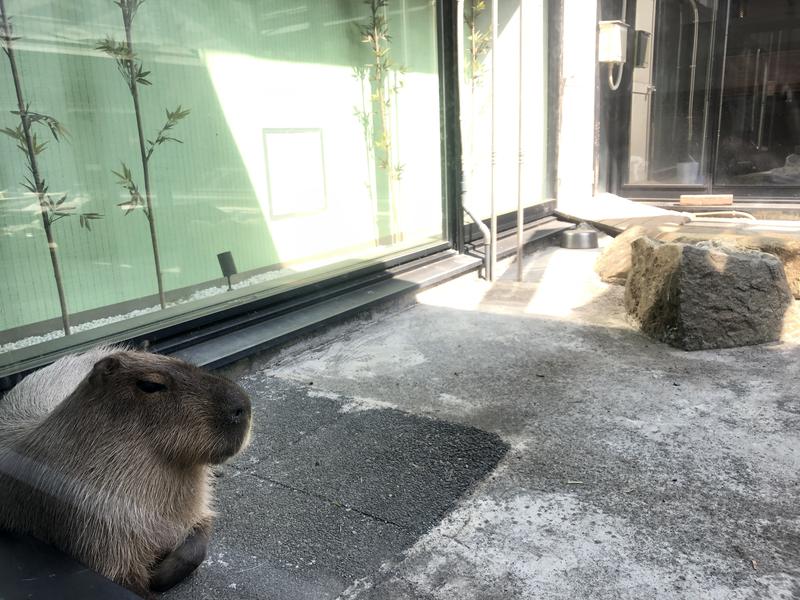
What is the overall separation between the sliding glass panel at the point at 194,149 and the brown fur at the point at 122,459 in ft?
3.93

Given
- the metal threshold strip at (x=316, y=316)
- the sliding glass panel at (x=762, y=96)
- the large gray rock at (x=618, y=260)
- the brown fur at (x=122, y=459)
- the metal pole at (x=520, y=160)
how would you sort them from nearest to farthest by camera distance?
the brown fur at (x=122, y=459) < the metal threshold strip at (x=316, y=316) < the metal pole at (x=520, y=160) < the large gray rock at (x=618, y=260) < the sliding glass panel at (x=762, y=96)

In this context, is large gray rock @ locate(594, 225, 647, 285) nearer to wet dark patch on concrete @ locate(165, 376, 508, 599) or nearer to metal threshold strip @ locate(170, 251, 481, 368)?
metal threshold strip @ locate(170, 251, 481, 368)

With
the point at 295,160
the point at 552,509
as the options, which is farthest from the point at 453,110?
the point at 552,509

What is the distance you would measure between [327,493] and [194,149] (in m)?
1.88

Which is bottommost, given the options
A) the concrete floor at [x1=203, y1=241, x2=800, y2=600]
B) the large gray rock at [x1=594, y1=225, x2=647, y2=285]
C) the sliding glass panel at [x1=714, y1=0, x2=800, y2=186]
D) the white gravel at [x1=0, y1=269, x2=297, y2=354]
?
the concrete floor at [x1=203, y1=241, x2=800, y2=600]

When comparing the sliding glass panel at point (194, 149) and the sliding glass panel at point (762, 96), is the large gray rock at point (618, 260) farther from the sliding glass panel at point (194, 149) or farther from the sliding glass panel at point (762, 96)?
the sliding glass panel at point (762, 96)

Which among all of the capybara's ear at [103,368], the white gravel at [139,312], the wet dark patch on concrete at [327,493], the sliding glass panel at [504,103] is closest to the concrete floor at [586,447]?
the wet dark patch on concrete at [327,493]

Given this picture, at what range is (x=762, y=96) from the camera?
6.60 m

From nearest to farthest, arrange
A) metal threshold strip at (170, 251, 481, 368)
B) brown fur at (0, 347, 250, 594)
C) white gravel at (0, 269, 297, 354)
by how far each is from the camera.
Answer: brown fur at (0, 347, 250, 594), white gravel at (0, 269, 297, 354), metal threshold strip at (170, 251, 481, 368)

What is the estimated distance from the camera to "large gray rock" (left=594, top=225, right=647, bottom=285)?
436 centimetres

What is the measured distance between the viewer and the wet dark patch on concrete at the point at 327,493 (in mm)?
1617

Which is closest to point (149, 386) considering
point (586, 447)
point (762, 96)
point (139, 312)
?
point (586, 447)

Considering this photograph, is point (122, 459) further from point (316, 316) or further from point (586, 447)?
point (316, 316)

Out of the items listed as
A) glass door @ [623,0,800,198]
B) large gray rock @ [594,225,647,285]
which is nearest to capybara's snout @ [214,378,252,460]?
large gray rock @ [594,225,647,285]
